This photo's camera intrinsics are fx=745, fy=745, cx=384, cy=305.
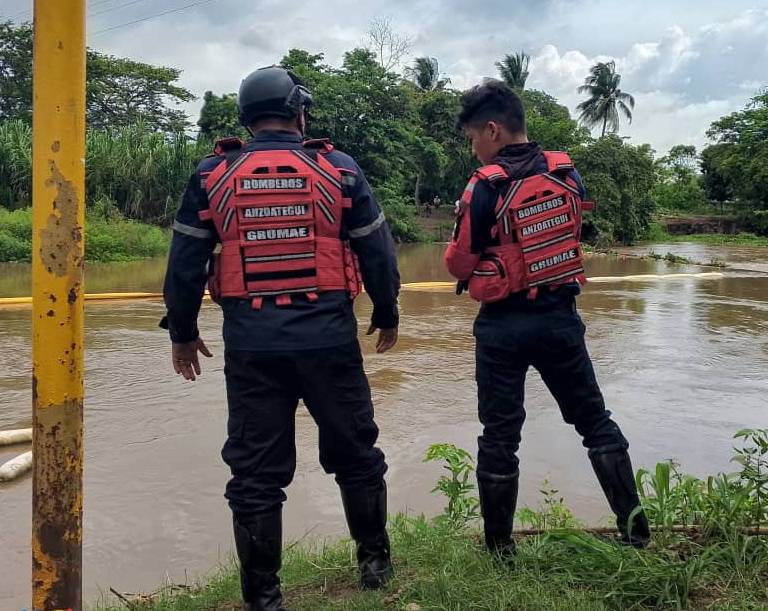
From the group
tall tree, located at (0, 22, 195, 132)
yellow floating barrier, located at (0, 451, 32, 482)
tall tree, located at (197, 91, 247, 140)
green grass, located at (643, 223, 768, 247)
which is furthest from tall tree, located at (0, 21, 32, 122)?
yellow floating barrier, located at (0, 451, 32, 482)

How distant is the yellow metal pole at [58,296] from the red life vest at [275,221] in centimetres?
48

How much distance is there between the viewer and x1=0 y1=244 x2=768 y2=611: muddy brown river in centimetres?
367

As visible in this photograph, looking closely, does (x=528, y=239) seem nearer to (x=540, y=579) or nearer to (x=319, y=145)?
(x=319, y=145)

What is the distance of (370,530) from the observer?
264 cm

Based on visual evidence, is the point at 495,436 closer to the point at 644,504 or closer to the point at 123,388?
the point at 644,504

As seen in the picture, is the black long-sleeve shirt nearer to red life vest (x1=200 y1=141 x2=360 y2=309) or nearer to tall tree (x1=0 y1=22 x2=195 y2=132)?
red life vest (x1=200 y1=141 x2=360 y2=309)

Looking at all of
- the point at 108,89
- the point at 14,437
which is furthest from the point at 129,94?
the point at 14,437

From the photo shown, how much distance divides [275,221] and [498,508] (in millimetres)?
1361

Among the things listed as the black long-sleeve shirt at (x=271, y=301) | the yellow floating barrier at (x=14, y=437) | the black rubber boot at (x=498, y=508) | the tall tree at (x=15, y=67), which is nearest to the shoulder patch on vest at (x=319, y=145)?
the black long-sleeve shirt at (x=271, y=301)

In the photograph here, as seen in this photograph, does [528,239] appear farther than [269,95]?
Yes

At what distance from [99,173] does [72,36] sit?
22.9 m

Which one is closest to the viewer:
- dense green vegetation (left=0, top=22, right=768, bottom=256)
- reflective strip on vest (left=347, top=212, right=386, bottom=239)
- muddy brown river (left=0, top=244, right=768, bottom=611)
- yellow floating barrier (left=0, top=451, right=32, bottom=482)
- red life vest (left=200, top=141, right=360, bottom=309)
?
red life vest (left=200, top=141, right=360, bottom=309)

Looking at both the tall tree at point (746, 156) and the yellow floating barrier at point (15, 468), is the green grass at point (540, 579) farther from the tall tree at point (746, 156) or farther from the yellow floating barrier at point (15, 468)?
the tall tree at point (746, 156)

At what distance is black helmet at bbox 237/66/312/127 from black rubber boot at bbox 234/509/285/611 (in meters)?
1.38
